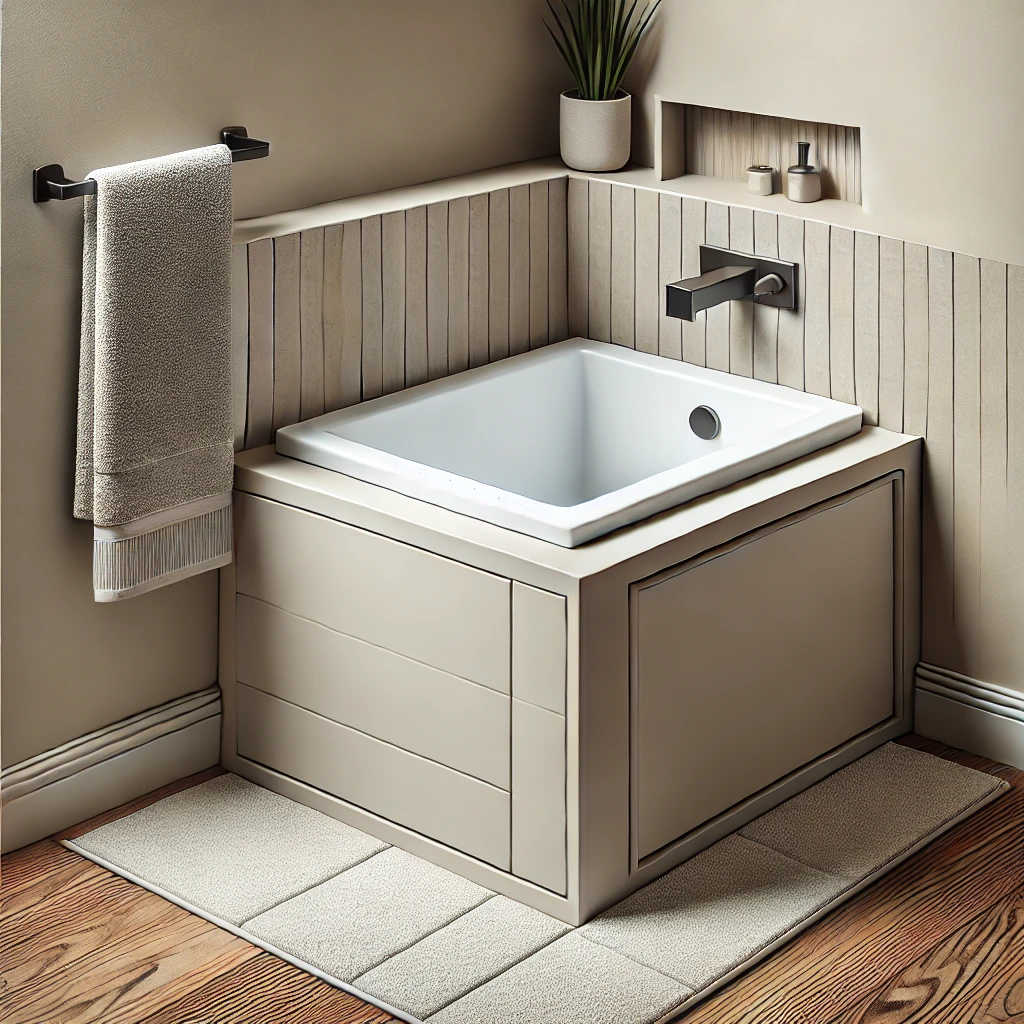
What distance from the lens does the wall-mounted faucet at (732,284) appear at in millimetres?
2633

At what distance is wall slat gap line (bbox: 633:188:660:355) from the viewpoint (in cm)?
288

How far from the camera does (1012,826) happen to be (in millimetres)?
2484

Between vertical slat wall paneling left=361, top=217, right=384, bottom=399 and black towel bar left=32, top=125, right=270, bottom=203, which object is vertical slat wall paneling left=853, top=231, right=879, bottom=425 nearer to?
vertical slat wall paneling left=361, top=217, right=384, bottom=399

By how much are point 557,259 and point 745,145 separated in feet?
1.35

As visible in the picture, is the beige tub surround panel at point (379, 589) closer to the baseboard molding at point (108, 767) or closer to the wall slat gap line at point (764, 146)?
the baseboard molding at point (108, 767)

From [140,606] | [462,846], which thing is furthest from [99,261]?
[462,846]

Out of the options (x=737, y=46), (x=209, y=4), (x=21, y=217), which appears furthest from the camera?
(x=737, y=46)

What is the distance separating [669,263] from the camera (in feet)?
9.43

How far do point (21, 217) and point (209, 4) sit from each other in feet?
1.54

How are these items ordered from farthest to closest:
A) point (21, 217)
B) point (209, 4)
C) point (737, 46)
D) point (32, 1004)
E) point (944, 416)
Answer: point (737, 46) < point (944, 416) < point (209, 4) < point (21, 217) < point (32, 1004)

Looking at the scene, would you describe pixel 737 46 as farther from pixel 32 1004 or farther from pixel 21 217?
pixel 32 1004

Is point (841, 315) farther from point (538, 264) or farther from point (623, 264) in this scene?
point (538, 264)

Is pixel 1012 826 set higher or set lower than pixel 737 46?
lower

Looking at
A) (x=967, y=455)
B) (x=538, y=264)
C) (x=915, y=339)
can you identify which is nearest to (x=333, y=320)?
(x=538, y=264)
